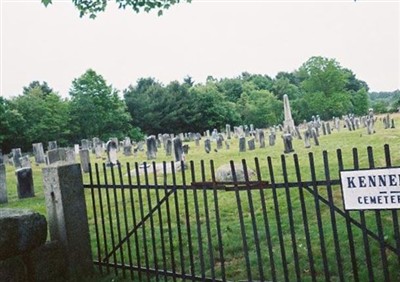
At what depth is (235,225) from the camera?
818cm

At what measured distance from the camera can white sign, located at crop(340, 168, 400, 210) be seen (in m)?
3.99

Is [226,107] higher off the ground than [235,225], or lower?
higher

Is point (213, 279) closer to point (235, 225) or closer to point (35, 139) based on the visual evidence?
point (235, 225)

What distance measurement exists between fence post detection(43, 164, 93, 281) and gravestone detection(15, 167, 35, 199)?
342 inches

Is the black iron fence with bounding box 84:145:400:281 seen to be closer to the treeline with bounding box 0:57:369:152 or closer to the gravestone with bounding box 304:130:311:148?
the gravestone with bounding box 304:130:311:148

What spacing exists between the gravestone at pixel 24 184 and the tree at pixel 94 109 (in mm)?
40329

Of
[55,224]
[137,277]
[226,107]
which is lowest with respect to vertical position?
[137,277]

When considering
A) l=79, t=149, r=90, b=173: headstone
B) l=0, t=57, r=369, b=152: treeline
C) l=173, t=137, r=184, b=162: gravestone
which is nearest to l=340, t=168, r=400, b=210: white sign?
l=173, t=137, r=184, b=162: gravestone

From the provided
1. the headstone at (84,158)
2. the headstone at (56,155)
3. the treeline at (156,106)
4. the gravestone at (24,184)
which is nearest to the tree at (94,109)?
the treeline at (156,106)

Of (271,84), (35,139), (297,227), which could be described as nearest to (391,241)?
(297,227)

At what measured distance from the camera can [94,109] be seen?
54250 millimetres

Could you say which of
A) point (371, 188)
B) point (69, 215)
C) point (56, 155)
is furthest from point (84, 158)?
point (371, 188)

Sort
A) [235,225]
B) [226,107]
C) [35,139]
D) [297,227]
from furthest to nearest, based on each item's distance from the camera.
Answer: [226,107]
[35,139]
[235,225]
[297,227]

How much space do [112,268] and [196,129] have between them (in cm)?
6279
